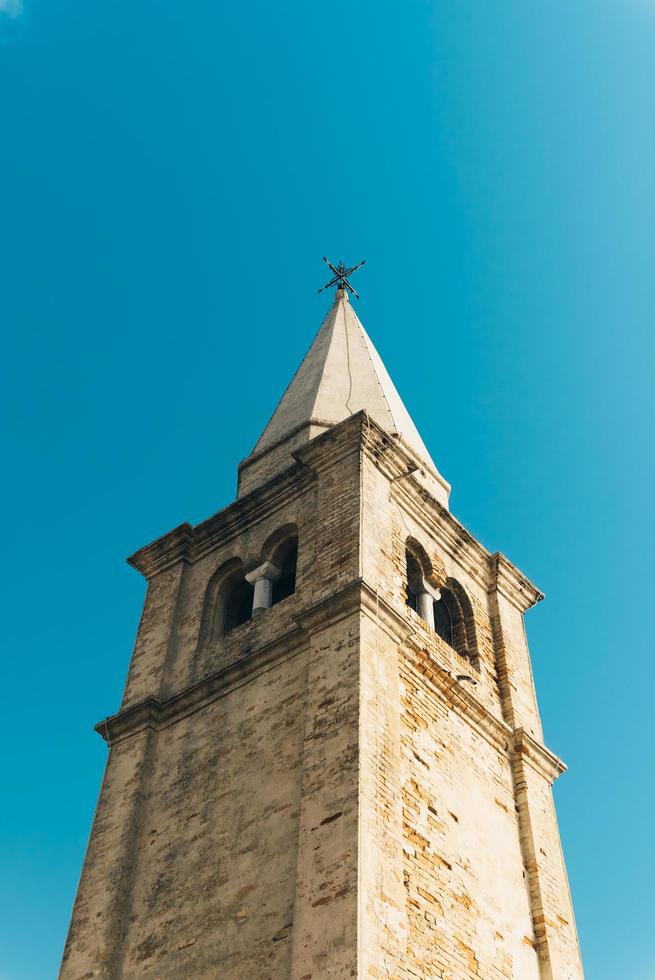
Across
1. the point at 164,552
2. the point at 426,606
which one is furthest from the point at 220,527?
the point at 426,606

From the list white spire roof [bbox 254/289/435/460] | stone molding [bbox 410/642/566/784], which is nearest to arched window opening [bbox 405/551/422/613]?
stone molding [bbox 410/642/566/784]

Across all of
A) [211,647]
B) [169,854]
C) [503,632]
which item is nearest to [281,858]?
[169,854]

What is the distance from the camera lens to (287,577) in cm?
1820

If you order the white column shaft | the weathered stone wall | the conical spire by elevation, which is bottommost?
the weathered stone wall

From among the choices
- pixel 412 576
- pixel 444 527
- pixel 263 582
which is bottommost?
pixel 263 582

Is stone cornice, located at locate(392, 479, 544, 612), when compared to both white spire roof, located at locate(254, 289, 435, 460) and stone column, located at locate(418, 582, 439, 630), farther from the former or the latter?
white spire roof, located at locate(254, 289, 435, 460)

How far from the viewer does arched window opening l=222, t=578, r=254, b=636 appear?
18406mm

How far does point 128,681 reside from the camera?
1777cm

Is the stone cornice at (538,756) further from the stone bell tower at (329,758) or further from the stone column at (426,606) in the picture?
the stone column at (426,606)

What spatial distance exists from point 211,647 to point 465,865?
17.1 feet

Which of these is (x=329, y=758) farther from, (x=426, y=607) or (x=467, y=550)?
(x=467, y=550)

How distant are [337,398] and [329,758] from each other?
10.2 m

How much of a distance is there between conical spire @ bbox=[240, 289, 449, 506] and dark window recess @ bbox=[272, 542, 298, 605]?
322 cm

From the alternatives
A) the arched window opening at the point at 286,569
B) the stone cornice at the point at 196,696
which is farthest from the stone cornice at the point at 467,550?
the stone cornice at the point at 196,696
